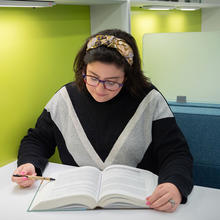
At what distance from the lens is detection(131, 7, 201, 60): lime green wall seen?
102 inches

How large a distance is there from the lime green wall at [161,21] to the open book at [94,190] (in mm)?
1539

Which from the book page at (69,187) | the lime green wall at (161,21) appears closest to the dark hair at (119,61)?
the book page at (69,187)

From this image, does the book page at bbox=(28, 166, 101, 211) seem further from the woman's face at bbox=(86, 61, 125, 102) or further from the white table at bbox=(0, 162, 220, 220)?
the woman's face at bbox=(86, 61, 125, 102)

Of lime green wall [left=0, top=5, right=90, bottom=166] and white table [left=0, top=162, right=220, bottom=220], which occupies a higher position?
lime green wall [left=0, top=5, right=90, bottom=166]

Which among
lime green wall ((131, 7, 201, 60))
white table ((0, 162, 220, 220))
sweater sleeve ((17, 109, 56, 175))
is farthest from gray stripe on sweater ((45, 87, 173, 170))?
lime green wall ((131, 7, 201, 60))

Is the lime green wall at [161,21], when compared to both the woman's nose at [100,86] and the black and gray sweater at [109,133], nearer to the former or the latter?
the black and gray sweater at [109,133]

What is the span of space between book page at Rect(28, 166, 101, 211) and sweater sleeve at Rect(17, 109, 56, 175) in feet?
0.76

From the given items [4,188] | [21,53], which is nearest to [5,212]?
[4,188]

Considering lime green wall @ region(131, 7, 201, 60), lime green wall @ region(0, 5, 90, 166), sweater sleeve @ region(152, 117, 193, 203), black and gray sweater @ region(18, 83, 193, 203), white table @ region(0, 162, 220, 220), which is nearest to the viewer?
→ white table @ region(0, 162, 220, 220)

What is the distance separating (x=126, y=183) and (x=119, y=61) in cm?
47

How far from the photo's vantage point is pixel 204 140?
65.1 inches

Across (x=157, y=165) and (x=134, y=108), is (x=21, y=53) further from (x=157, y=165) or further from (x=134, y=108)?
(x=157, y=165)

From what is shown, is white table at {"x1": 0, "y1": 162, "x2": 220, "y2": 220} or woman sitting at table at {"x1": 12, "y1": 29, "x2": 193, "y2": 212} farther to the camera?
woman sitting at table at {"x1": 12, "y1": 29, "x2": 193, "y2": 212}

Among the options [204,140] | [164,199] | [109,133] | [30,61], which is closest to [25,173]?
[109,133]
